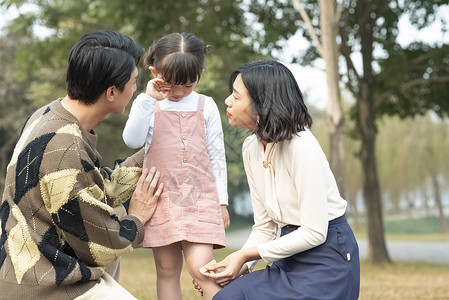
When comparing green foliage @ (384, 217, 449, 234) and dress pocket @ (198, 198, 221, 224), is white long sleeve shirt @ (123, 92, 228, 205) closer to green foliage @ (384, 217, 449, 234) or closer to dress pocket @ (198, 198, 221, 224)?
dress pocket @ (198, 198, 221, 224)

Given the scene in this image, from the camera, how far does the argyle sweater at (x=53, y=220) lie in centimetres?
256

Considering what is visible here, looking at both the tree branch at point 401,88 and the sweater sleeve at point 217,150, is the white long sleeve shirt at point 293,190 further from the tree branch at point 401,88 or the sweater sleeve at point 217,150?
the tree branch at point 401,88

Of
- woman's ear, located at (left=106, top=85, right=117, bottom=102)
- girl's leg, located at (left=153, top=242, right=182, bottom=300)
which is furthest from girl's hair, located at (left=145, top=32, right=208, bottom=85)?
girl's leg, located at (left=153, top=242, right=182, bottom=300)

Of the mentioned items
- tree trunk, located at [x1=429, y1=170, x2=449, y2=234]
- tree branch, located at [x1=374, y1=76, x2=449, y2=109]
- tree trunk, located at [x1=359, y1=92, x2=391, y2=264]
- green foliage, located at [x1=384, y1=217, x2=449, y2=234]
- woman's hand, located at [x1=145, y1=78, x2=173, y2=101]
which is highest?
woman's hand, located at [x1=145, y1=78, x2=173, y2=101]

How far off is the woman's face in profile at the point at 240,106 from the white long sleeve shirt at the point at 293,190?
13cm

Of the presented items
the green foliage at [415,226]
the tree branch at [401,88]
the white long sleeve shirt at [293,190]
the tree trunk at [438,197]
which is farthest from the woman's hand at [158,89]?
the green foliage at [415,226]

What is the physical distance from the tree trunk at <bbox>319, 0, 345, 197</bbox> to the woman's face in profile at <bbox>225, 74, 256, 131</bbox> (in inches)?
300

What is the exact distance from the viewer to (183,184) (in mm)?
3211

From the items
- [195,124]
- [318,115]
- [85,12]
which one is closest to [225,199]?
[195,124]

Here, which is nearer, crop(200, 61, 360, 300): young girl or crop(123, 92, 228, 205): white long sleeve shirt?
crop(200, 61, 360, 300): young girl

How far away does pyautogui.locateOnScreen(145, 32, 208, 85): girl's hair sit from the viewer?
125 inches

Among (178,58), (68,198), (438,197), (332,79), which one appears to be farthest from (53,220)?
(438,197)

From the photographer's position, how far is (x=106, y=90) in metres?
2.77

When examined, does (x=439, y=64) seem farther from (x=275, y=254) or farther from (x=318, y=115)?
(x=318, y=115)
